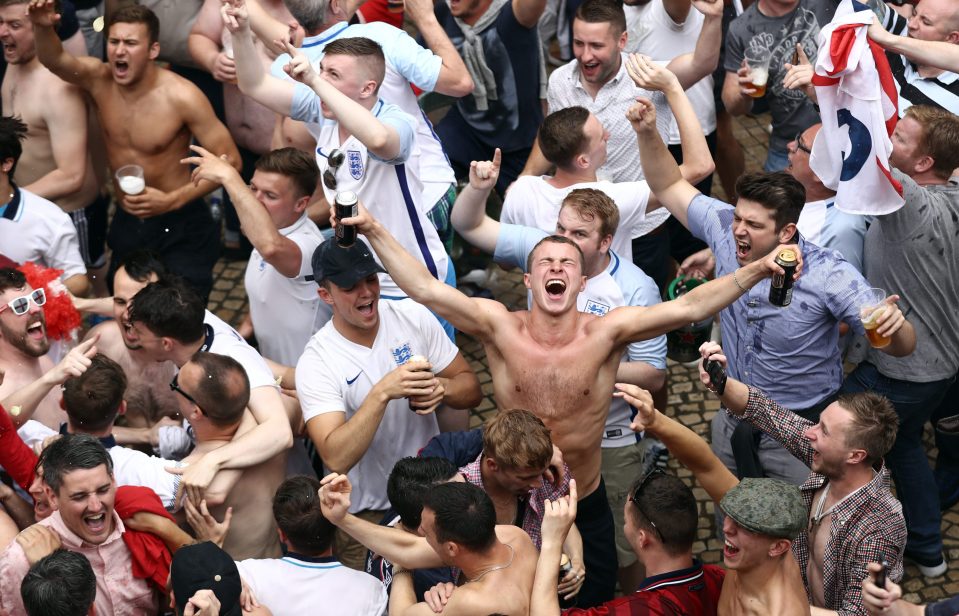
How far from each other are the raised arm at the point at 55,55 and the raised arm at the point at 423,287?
9.63ft

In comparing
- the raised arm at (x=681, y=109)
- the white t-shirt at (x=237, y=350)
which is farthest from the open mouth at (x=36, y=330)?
the raised arm at (x=681, y=109)

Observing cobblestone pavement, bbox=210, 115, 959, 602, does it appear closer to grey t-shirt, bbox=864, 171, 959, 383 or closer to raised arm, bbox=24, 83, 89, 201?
grey t-shirt, bbox=864, 171, 959, 383

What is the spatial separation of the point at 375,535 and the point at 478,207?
2.10 m

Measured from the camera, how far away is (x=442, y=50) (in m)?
7.10

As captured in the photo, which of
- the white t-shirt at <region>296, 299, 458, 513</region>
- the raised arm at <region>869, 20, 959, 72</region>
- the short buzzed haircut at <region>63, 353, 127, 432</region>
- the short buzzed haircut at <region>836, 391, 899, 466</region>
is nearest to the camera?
the short buzzed haircut at <region>836, 391, 899, 466</region>

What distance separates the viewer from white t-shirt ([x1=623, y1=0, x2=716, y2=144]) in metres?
7.68

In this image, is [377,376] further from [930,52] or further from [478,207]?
[930,52]

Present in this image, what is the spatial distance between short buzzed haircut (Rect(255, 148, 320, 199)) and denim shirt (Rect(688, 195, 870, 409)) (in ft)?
7.26

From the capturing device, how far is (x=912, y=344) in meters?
5.66

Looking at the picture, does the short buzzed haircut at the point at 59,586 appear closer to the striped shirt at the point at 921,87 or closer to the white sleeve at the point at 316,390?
the white sleeve at the point at 316,390

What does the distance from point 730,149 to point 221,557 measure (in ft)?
17.6

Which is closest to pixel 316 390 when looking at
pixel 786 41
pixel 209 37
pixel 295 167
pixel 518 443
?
pixel 518 443

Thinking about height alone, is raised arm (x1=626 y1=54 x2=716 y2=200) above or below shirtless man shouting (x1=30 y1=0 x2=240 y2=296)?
above

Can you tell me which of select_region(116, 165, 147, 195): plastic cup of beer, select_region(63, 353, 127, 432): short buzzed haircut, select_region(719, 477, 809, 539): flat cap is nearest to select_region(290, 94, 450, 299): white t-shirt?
select_region(116, 165, 147, 195): plastic cup of beer
